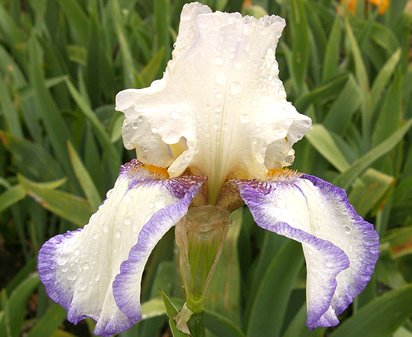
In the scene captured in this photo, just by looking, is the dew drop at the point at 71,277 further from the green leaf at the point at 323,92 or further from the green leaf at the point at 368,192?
the green leaf at the point at 323,92

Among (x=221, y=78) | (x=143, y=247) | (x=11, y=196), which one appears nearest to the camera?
(x=143, y=247)

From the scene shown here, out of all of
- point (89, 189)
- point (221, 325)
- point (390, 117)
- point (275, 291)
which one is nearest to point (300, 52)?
point (390, 117)

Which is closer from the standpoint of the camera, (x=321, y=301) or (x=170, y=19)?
(x=321, y=301)

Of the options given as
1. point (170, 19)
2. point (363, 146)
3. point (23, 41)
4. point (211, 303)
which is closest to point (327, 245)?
point (211, 303)

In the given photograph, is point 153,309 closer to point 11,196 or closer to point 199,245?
point 199,245

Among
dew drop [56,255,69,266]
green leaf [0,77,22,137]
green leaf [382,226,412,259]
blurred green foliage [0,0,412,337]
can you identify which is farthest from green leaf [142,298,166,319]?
green leaf [0,77,22,137]

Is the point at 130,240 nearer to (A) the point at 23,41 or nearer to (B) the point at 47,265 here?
(B) the point at 47,265
